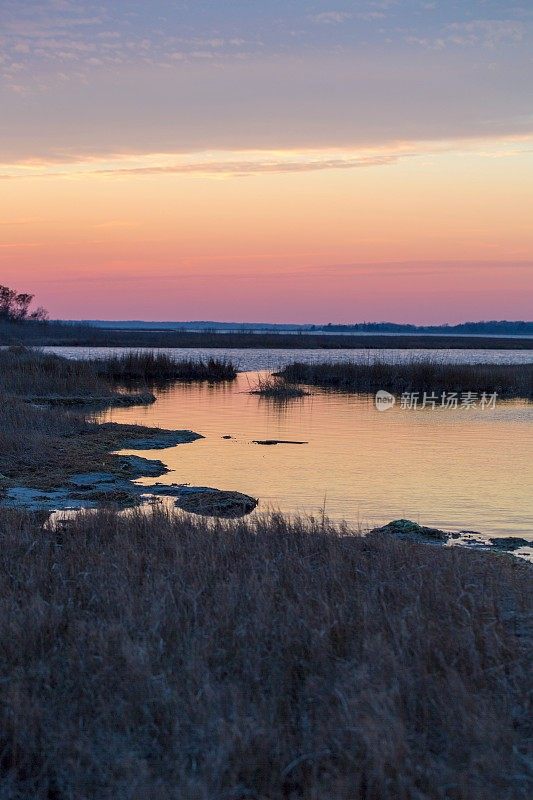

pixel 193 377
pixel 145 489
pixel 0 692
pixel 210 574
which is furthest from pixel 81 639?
→ pixel 193 377

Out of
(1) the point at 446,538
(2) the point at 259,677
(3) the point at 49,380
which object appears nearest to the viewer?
(2) the point at 259,677

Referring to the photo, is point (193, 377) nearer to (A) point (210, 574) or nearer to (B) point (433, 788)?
(A) point (210, 574)

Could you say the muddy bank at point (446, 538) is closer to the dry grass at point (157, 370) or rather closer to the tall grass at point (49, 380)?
the tall grass at point (49, 380)

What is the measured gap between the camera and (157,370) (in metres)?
49.2

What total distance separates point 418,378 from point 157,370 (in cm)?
1469

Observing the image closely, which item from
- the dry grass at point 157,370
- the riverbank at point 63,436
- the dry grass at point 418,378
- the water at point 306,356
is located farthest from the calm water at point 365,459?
the water at point 306,356

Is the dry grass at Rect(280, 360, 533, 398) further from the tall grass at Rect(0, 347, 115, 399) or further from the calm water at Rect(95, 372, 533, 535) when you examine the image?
the tall grass at Rect(0, 347, 115, 399)

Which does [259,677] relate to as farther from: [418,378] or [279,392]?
[418,378]

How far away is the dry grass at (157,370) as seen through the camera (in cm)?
4803

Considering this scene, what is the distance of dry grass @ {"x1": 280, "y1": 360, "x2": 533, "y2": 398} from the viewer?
42.2 metres

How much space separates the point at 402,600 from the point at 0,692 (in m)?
3.29

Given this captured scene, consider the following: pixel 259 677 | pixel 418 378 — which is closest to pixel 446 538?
pixel 259 677

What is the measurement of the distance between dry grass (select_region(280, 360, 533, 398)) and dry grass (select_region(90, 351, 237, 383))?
4.32m

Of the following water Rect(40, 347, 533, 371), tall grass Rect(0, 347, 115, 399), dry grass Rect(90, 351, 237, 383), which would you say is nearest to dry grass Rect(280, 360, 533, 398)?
dry grass Rect(90, 351, 237, 383)
